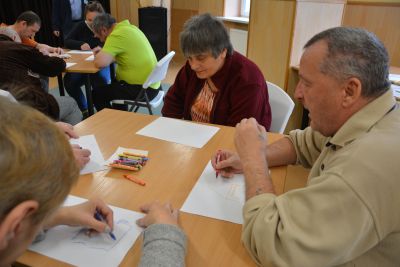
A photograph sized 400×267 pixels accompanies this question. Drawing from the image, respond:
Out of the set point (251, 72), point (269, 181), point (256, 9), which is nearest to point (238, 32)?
point (256, 9)

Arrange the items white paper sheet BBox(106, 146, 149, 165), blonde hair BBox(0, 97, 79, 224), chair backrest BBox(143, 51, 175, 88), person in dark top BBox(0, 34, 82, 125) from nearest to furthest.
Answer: blonde hair BBox(0, 97, 79, 224)
white paper sheet BBox(106, 146, 149, 165)
person in dark top BBox(0, 34, 82, 125)
chair backrest BBox(143, 51, 175, 88)

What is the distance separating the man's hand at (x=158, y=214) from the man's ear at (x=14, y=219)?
1.45 ft

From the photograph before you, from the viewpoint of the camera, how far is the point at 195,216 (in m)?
0.98

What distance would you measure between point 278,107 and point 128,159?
98cm

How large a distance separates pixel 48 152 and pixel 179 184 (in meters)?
0.67

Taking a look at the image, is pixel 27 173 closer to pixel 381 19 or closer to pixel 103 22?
pixel 103 22

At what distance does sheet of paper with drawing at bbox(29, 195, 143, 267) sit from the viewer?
807 millimetres

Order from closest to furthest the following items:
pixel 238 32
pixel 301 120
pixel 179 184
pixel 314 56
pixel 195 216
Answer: pixel 314 56, pixel 195 216, pixel 179 184, pixel 301 120, pixel 238 32

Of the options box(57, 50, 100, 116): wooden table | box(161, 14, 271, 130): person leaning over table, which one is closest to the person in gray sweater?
box(161, 14, 271, 130): person leaning over table

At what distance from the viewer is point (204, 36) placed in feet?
5.33

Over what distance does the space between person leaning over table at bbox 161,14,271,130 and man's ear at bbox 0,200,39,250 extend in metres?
1.30

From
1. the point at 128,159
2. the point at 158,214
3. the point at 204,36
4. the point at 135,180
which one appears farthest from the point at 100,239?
the point at 204,36

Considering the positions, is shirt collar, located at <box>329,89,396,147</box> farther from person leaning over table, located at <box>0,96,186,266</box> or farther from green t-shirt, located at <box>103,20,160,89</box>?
green t-shirt, located at <box>103,20,160,89</box>

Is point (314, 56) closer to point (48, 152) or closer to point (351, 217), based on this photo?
point (351, 217)
